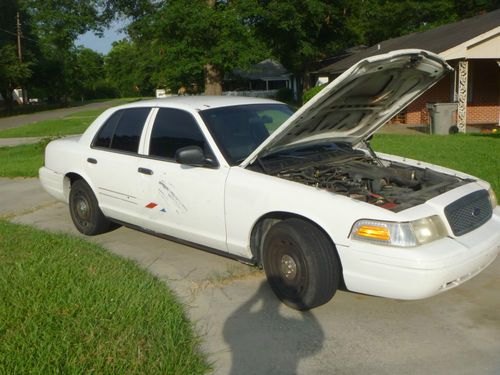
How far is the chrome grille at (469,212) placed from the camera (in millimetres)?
3832

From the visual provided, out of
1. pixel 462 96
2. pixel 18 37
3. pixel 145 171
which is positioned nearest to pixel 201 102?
pixel 145 171

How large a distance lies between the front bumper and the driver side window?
5.38 ft

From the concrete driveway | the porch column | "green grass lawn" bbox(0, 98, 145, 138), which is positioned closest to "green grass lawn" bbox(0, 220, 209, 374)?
the concrete driveway

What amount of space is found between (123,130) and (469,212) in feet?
11.3

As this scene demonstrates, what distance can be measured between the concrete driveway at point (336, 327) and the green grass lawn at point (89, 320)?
0.25 metres

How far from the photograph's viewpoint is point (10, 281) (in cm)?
449

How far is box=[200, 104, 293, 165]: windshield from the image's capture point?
466 cm

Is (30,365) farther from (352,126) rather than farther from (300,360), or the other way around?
(352,126)

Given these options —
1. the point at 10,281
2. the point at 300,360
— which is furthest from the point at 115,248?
the point at 300,360

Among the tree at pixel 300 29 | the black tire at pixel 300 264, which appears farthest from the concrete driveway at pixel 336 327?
the tree at pixel 300 29

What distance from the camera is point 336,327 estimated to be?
3830 mm

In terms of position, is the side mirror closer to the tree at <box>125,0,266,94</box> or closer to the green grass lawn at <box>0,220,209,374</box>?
the green grass lawn at <box>0,220,209,374</box>

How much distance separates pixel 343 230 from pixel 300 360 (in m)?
0.93

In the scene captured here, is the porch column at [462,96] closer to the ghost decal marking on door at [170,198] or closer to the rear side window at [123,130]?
the rear side window at [123,130]
